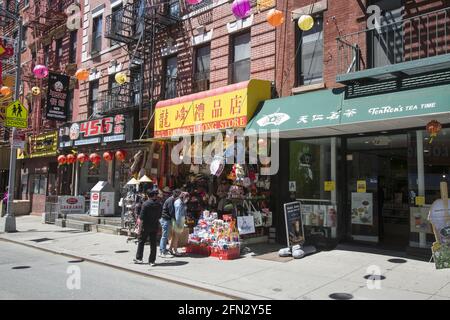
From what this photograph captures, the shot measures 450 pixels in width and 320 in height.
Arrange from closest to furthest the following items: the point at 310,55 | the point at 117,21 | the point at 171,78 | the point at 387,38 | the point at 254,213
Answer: the point at 387,38
the point at 254,213
the point at 310,55
the point at 171,78
the point at 117,21

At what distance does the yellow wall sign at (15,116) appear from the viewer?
16.6 metres

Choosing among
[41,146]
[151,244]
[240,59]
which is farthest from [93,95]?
[151,244]

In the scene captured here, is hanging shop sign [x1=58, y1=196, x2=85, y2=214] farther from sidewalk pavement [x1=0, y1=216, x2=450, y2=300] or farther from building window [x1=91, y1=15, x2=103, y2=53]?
building window [x1=91, y1=15, x2=103, y2=53]

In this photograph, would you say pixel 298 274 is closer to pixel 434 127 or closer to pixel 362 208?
pixel 362 208

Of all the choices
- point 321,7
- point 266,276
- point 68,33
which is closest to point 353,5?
point 321,7

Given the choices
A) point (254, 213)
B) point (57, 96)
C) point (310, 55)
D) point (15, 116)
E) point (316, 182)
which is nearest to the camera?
point (254, 213)

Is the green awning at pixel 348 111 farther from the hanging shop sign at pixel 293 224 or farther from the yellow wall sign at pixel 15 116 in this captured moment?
the yellow wall sign at pixel 15 116

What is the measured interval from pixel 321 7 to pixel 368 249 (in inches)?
271

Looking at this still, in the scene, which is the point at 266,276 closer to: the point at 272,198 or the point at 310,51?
the point at 272,198

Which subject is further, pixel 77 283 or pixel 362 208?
pixel 362 208

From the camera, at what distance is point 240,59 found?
559 inches

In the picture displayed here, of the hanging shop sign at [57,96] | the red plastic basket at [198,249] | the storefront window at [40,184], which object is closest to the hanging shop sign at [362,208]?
the red plastic basket at [198,249]

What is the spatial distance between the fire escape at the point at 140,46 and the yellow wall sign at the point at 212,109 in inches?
63.5

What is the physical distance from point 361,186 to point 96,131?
11.9 meters
